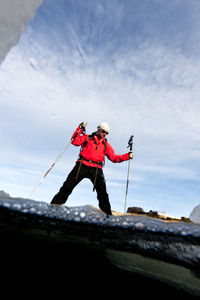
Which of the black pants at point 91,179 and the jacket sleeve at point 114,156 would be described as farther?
the jacket sleeve at point 114,156

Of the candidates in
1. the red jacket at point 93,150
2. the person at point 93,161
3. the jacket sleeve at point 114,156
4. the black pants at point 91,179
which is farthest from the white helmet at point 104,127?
the black pants at point 91,179

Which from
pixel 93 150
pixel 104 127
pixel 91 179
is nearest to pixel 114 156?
pixel 93 150

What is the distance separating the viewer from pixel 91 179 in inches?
215

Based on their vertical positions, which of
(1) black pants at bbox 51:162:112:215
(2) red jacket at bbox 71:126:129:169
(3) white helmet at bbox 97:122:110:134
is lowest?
(1) black pants at bbox 51:162:112:215

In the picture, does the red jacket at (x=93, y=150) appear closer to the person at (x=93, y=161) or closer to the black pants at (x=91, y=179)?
the person at (x=93, y=161)

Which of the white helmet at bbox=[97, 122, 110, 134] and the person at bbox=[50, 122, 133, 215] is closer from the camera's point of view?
the person at bbox=[50, 122, 133, 215]

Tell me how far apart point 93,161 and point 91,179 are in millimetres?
570

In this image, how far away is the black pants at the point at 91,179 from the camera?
4930 millimetres

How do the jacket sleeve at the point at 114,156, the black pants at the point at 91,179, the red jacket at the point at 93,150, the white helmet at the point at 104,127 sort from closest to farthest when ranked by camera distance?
1. the black pants at the point at 91,179
2. the red jacket at the point at 93,150
3. the white helmet at the point at 104,127
4. the jacket sleeve at the point at 114,156

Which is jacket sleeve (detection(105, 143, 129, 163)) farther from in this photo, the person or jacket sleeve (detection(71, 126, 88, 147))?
jacket sleeve (detection(71, 126, 88, 147))

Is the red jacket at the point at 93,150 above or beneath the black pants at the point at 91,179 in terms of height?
above

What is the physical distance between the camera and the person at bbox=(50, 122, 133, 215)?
502 cm

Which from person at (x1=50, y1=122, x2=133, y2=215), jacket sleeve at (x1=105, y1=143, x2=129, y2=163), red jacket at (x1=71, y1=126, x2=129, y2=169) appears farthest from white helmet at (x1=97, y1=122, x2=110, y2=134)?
jacket sleeve at (x1=105, y1=143, x2=129, y2=163)

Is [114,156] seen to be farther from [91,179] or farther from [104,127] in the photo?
[91,179]
